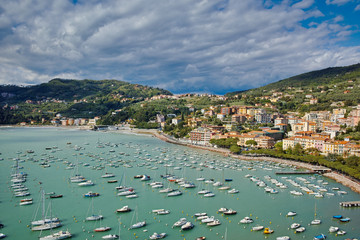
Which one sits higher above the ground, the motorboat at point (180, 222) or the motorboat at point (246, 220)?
the motorboat at point (180, 222)

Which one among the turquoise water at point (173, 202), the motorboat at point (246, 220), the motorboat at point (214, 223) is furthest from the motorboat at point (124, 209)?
the motorboat at point (246, 220)

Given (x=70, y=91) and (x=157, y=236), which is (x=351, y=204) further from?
(x=70, y=91)

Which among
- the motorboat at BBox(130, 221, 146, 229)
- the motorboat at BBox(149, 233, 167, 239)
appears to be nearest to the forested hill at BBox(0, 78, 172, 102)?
the motorboat at BBox(130, 221, 146, 229)

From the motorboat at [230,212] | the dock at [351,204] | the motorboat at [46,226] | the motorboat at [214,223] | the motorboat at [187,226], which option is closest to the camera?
the motorboat at [46,226]

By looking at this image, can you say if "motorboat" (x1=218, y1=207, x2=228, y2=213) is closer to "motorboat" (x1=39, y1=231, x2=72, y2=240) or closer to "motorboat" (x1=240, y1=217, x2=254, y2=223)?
"motorboat" (x1=240, y1=217, x2=254, y2=223)

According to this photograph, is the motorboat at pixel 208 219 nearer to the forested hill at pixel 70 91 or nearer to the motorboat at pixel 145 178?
the motorboat at pixel 145 178

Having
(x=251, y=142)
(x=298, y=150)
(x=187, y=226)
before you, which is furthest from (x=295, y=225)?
(x=251, y=142)

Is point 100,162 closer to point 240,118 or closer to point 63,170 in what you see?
point 63,170

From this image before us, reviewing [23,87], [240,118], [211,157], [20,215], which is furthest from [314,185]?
[23,87]
